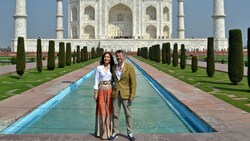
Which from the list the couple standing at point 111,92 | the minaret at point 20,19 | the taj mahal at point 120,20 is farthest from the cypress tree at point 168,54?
the minaret at point 20,19

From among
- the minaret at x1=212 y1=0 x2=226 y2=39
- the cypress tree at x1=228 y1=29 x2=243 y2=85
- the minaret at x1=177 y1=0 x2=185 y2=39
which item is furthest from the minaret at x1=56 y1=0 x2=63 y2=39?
the cypress tree at x1=228 y1=29 x2=243 y2=85

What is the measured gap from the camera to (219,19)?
134ft

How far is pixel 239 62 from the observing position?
9.71 metres

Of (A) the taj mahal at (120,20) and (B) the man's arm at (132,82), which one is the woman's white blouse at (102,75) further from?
(A) the taj mahal at (120,20)

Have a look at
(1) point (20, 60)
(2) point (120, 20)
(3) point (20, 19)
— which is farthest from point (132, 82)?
(2) point (120, 20)

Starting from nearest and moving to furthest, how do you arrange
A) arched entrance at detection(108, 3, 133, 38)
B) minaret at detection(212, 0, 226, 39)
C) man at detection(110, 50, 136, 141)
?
man at detection(110, 50, 136, 141), minaret at detection(212, 0, 226, 39), arched entrance at detection(108, 3, 133, 38)

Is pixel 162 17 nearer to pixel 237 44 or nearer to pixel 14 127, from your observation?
pixel 237 44

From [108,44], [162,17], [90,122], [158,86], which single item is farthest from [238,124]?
[162,17]

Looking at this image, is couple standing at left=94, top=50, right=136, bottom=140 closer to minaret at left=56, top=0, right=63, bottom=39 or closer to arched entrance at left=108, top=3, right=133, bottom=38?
minaret at left=56, top=0, right=63, bottom=39

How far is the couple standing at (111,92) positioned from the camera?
399 centimetres

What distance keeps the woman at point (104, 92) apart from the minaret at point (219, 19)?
126 ft

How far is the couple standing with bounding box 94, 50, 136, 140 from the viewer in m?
3.99

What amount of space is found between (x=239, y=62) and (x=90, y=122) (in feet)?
18.5

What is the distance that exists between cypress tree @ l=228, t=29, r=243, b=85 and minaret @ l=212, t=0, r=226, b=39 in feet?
104
